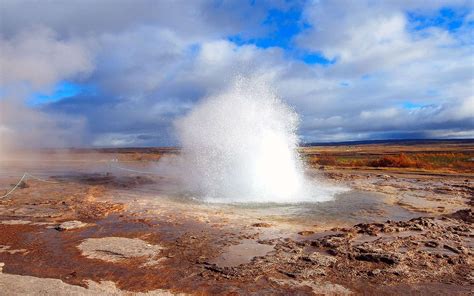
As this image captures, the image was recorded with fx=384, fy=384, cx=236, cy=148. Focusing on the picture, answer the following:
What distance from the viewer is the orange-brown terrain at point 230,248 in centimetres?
473

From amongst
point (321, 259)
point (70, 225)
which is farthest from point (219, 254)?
point (70, 225)

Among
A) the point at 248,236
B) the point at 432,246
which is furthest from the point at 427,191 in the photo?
the point at 248,236

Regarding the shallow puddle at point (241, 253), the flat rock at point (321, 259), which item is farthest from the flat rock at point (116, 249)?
the flat rock at point (321, 259)

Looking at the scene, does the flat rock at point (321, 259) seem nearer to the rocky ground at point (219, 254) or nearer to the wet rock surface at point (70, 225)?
the rocky ground at point (219, 254)

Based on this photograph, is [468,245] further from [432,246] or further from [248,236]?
[248,236]

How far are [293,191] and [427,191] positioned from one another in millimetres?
5303

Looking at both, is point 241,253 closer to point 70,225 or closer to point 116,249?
point 116,249

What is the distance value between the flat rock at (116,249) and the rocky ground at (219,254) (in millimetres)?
17

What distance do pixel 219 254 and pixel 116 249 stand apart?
1.69m

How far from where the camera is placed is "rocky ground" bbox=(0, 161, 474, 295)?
4.70 metres

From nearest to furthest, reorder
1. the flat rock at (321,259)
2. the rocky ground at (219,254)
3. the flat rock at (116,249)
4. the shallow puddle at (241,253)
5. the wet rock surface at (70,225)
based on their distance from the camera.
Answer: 1. the rocky ground at (219,254)
2. the flat rock at (321,259)
3. the shallow puddle at (241,253)
4. the flat rock at (116,249)
5. the wet rock surface at (70,225)

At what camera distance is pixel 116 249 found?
6195mm

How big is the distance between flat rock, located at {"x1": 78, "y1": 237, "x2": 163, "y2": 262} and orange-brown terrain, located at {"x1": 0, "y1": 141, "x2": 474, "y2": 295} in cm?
2

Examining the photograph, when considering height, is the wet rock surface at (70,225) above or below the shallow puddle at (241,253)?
above
